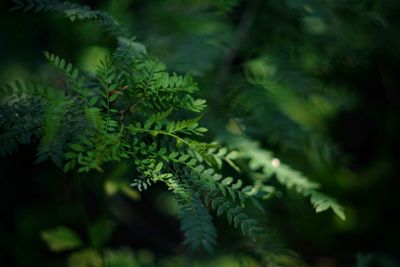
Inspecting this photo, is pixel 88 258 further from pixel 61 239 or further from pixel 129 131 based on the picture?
pixel 129 131

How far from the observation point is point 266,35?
6.14 ft

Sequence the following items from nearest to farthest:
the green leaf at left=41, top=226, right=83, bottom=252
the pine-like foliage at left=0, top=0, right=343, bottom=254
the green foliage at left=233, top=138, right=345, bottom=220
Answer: the pine-like foliage at left=0, top=0, right=343, bottom=254 < the green foliage at left=233, top=138, right=345, bottom=220 < the green leaf at left=41, top=226, right=83, bottom=252

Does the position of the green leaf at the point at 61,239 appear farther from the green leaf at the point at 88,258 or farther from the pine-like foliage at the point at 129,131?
the pine-like foliage at the point at 129,131

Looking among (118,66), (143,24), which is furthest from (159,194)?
(118,66)

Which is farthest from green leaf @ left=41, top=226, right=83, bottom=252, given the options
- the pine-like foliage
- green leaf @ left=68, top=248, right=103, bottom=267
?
the pine-like foliage

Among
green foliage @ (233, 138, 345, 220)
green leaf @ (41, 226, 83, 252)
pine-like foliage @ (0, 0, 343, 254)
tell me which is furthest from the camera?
green leaf @ (41, 226, 83, 252)

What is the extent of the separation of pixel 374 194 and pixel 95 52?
1.61m

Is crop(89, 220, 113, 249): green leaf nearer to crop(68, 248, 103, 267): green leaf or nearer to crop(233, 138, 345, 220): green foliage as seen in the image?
crop(68, 248, 103, 267): green leaf

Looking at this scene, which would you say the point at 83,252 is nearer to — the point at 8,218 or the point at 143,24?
the point at 8,218

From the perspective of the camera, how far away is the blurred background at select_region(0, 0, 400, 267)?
1618 millimetres

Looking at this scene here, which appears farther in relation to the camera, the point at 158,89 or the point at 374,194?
the point at 374,194

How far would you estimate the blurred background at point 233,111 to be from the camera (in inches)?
63.7

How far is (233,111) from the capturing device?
5.42 ft

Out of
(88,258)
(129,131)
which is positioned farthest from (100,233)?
(129,131)
